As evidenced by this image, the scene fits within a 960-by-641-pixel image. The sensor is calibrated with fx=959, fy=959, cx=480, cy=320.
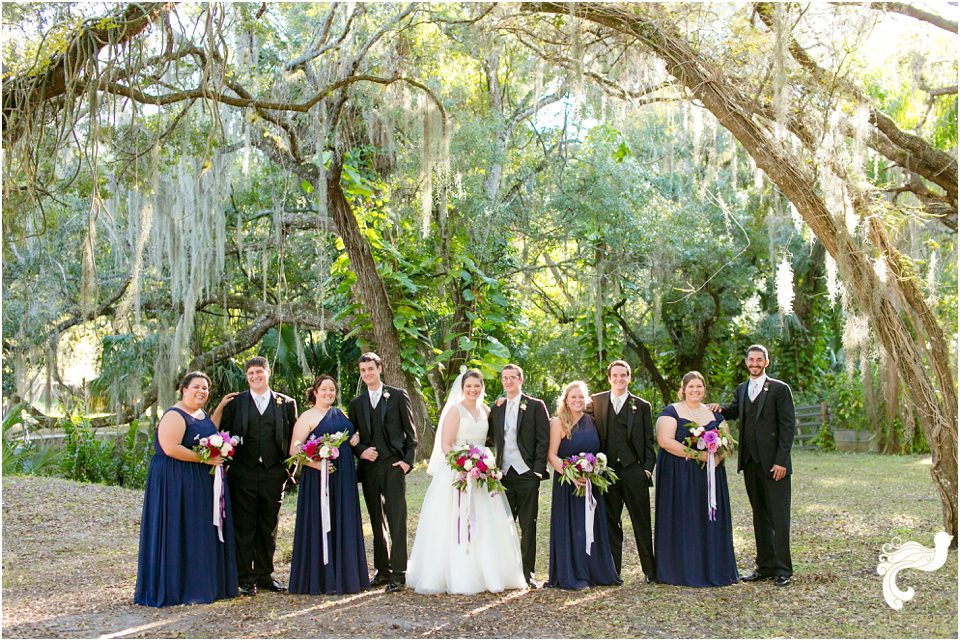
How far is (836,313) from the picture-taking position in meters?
17.2

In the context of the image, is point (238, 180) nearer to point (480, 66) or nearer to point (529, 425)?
point (480, 66)

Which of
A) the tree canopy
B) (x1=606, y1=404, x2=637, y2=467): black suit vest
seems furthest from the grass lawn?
the tree canopy

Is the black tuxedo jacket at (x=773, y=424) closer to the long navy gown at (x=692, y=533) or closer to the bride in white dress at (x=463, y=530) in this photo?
the long navy gown at (x=692, y=533)

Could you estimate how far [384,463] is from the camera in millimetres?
6176

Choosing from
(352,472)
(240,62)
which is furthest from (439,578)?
(240,62)

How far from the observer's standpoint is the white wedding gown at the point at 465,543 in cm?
593

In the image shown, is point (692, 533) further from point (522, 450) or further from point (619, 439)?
point (522, 450)

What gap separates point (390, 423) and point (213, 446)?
1124mm

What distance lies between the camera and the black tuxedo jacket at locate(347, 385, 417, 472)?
6.20 m

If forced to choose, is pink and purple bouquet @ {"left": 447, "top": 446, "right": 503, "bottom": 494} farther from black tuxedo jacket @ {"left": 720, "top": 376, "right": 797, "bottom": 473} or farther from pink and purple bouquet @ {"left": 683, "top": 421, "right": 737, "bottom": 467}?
black tuxedo jacket @ {"left": 720, "top": 376, "right": 797, "bottom": 473}

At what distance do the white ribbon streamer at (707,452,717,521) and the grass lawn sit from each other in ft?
1.57

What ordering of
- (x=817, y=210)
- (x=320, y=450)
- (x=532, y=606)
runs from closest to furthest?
(x=532, y=606) → (x=320, y=450) → (x=817, y=210)

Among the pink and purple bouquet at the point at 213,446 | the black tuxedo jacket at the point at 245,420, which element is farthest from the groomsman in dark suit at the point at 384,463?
the pink and purple bouquet at the point at 213,446

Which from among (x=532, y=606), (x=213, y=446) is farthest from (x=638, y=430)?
(x=213, y=446)
